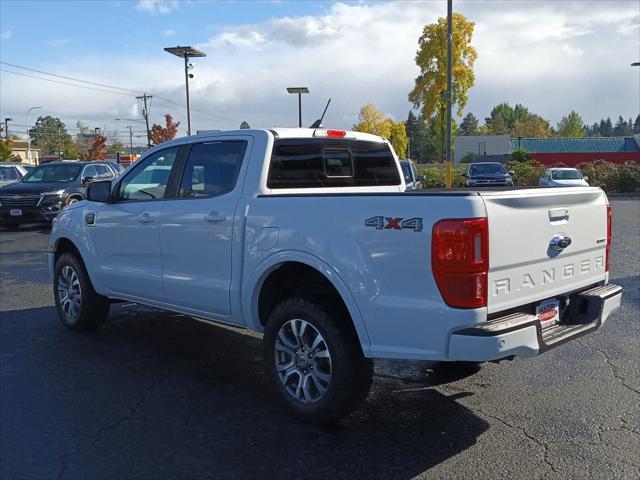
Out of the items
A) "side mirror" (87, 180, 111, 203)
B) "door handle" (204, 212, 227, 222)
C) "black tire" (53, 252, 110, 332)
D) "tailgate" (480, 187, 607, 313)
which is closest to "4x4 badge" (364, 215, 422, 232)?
"tailgate" (480, 187, 607, 313)

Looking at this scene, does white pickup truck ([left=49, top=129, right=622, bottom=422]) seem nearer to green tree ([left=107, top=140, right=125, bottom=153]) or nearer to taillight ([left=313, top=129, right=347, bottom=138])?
taillight ([left=313, top=129, right=347, bottom=138])

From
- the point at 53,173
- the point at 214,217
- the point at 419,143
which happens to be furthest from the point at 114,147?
the point at 214,217

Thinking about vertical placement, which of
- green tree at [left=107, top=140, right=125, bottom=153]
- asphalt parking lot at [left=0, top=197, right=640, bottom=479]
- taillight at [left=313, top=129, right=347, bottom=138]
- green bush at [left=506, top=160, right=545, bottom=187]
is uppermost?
green tree at [left=107, top=140, right=125, bottom=153]

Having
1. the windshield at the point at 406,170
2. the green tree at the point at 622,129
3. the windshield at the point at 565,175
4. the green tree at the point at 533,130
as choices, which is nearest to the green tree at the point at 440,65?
the windshield at the point at 565,175

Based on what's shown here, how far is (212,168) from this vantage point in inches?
199

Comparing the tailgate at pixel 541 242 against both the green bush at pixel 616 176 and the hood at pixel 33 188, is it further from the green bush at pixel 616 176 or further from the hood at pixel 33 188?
the green bush at pixel 616 176

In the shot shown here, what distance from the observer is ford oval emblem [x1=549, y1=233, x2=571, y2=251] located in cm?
390

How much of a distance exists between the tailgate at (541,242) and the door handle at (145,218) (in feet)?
10.1

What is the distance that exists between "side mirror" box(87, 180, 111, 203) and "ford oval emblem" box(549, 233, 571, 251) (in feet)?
13.1

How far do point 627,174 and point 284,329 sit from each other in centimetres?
3186

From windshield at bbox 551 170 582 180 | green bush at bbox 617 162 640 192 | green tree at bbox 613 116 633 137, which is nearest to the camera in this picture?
windshield at bbox 551 170 582 180

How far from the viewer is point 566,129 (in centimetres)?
11294

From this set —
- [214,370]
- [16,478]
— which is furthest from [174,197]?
[16,478]

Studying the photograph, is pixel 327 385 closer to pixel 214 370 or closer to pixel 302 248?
pixel 302 248
